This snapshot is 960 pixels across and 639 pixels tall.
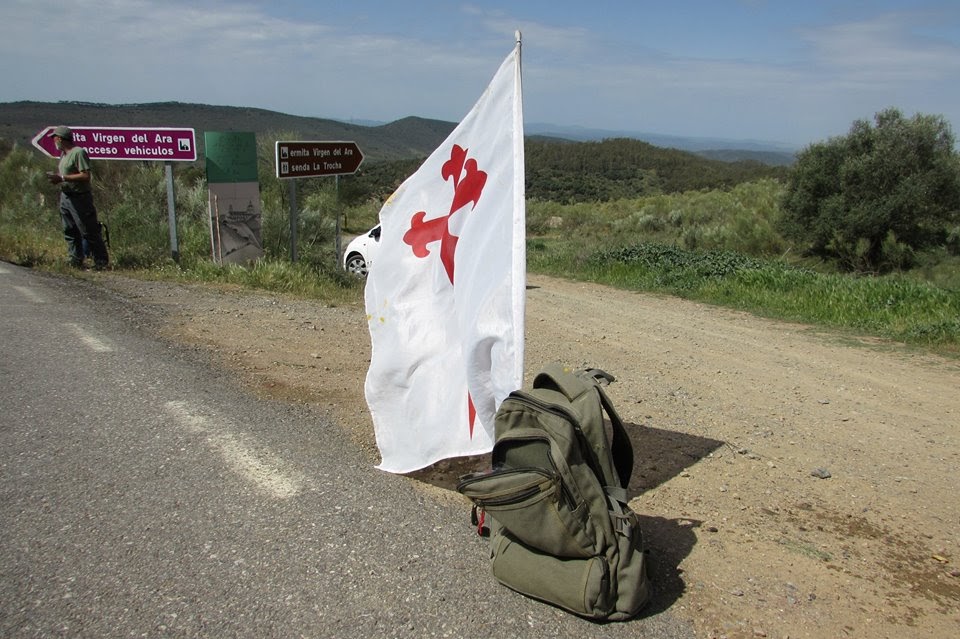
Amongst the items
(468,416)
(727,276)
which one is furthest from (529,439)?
(727,276)

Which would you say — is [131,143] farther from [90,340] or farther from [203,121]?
[203,121]

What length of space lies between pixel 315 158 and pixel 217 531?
29.3ft

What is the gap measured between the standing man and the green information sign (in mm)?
1537

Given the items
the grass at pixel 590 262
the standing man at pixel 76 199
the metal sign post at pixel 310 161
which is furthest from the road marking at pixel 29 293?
the metal sign post at pixel 310 161

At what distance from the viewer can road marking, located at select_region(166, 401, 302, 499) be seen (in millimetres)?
4055

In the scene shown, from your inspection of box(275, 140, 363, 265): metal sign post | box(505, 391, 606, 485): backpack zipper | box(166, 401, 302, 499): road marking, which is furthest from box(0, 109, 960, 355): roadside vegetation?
box(505, 391, 606, 485): backpack zipper

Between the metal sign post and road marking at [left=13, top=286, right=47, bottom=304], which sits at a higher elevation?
the metal sign post

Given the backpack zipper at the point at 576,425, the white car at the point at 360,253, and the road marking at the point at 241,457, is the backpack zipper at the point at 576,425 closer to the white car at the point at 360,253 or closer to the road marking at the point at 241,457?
the road marking at the point at 241,457

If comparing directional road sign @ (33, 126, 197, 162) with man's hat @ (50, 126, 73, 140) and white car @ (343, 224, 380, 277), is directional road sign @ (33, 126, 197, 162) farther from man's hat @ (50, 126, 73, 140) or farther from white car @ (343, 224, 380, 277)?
white car @ (343, 224, 380, 277)

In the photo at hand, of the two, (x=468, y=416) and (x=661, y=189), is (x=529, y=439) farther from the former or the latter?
(x=661, y=189)

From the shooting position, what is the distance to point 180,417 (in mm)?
4969

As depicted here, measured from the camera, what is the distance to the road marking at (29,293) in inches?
321

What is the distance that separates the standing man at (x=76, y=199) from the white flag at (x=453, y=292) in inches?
285

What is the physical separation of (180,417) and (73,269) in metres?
6.51
